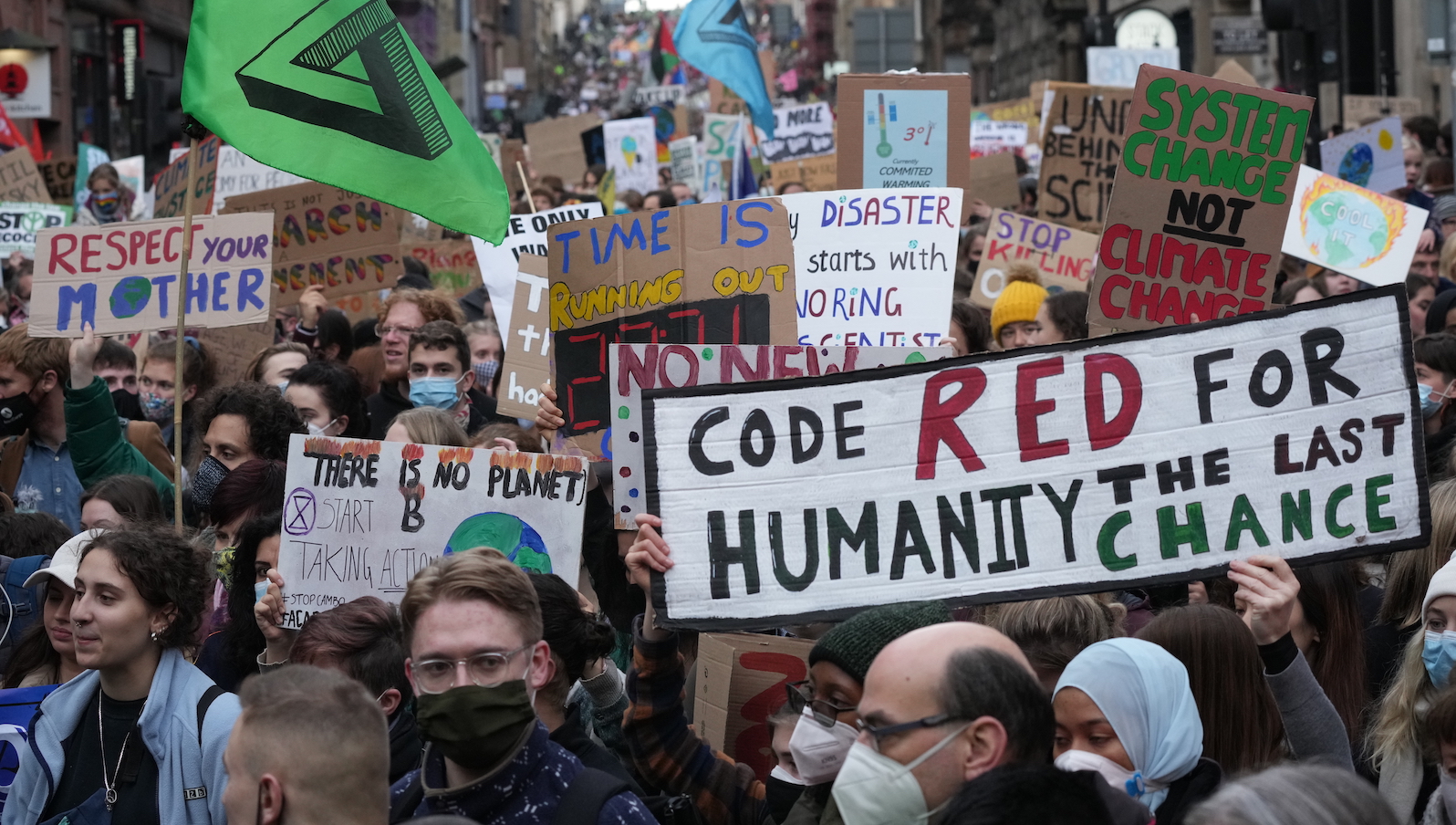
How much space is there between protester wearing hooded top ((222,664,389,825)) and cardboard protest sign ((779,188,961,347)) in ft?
12.6

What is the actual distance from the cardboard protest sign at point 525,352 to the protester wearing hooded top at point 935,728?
13.7 feet

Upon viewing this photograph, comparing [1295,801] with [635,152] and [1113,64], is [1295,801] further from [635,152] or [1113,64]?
[1113,64]

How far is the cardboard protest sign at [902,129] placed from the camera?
8.19 meters

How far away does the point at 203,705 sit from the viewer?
153 inches

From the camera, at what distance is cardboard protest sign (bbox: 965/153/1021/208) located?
13.0m

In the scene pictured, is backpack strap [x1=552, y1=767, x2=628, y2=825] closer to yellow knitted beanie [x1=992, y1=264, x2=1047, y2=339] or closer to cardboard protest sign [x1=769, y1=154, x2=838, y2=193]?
yellow knitted beanie [x1=992, y1=264, x2=1047, y2=339]

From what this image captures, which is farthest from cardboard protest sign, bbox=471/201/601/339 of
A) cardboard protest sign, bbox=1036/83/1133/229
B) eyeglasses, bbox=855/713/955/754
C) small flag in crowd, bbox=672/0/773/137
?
eyeglasses, bbox=855/713/955/754

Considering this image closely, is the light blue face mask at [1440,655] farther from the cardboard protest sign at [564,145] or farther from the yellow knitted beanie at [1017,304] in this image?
the cardboard protest sign at [564,145]

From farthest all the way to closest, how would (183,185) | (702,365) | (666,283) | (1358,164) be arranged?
(1358,164) < (183,185) < (666,283) < (702,365)

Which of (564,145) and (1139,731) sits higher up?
(564,145)

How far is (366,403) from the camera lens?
24.6ft

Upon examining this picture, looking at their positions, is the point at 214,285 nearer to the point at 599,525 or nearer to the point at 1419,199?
the point at 599,525

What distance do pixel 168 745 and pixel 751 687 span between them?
145 centimetres

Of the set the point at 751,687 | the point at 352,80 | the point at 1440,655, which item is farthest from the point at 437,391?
the point at 1440,655
